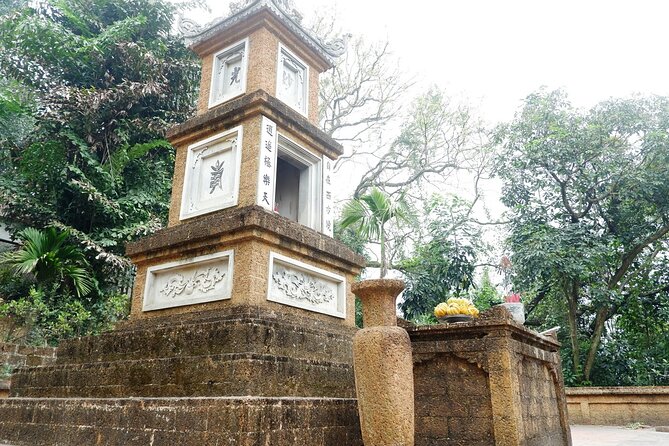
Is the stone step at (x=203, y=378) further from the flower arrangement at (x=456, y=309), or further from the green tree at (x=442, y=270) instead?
the green tree at (x=442, y=270)

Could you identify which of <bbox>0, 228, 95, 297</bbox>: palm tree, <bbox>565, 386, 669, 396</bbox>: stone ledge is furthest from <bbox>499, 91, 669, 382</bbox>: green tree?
<bbox>0, 228, 95, 297</bbox>: palm tree

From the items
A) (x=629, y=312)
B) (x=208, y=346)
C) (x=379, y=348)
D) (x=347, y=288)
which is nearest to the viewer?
(x=379, y=348)

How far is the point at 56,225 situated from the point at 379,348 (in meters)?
8.71

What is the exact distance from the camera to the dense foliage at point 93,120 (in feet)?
32.9

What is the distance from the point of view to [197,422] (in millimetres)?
3223

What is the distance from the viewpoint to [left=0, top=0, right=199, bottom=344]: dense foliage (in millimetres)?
10023

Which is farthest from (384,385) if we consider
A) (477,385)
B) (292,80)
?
(292,80)

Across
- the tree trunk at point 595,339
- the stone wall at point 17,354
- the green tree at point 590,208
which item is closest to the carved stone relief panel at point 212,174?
the stone wall at point 17,354

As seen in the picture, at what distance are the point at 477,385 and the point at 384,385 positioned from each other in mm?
1000

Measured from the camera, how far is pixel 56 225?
31.1 feet

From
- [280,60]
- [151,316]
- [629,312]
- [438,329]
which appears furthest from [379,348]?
[629,312]

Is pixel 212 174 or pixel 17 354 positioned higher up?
pixel 212 174

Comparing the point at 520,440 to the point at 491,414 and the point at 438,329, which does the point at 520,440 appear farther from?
the point at 438,329

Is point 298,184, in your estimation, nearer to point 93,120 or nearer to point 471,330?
point 471,330
